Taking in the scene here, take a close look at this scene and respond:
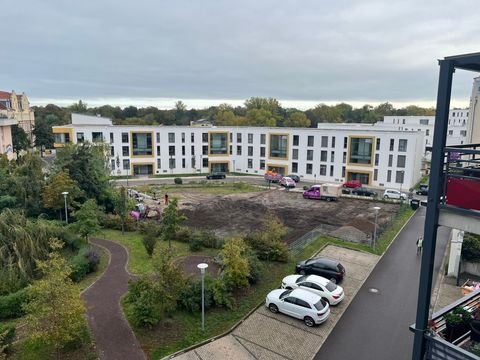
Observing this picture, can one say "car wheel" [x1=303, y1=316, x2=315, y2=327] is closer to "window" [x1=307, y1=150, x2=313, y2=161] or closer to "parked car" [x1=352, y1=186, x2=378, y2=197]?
"parked car" [x1=352, y1=186, x2=378, y2=197]

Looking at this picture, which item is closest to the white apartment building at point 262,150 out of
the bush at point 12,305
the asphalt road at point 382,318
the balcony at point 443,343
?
the asphalt road at point 382,318

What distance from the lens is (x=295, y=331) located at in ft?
47.8

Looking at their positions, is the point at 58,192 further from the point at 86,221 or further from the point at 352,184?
the point at 352,184

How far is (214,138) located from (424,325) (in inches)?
2210

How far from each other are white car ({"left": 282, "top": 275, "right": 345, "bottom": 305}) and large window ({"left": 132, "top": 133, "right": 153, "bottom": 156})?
4568 cm

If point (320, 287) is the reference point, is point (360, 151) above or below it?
above

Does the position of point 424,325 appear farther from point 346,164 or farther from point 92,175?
point 346,164

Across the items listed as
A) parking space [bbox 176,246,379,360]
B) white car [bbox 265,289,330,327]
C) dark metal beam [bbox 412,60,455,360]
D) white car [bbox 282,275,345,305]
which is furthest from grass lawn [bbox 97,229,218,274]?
dark metal beam [bbox 412,60,455,360]

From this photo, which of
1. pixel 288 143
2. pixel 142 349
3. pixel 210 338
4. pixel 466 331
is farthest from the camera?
pixel 288 143

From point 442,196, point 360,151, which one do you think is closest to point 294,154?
point 360,151

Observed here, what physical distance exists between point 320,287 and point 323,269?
260 cm

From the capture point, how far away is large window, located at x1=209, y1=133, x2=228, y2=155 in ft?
202

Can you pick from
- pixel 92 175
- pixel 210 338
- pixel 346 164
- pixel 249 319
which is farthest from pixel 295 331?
pixel 346 164

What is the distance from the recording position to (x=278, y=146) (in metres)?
57.2
